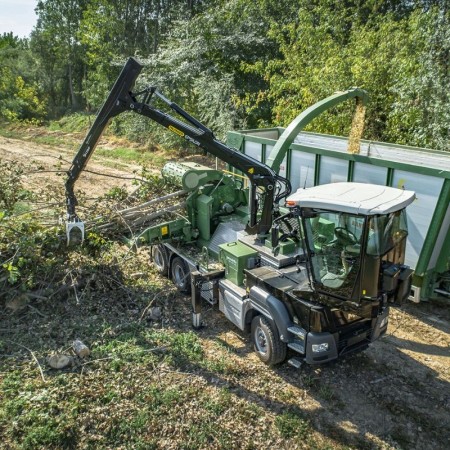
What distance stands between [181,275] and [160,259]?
886 mm

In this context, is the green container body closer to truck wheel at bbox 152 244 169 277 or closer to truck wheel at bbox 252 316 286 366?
truck wheel at bbox 252 316 286 366

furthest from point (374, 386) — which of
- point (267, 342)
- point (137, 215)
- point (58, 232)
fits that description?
point (58, 232)

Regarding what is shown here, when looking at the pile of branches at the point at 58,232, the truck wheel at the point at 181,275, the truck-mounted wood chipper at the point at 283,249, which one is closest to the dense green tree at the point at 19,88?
the pile of branches at the point at 58,232

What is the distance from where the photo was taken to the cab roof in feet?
15.0

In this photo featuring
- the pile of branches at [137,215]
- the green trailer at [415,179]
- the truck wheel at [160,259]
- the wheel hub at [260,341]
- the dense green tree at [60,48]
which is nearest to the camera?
the wheel hub at [260,341]

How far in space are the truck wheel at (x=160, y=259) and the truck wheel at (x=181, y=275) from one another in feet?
1.02

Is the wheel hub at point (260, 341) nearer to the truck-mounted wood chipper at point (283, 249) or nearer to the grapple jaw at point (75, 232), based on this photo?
the truck-mounted wood chipper at point (283, 249)

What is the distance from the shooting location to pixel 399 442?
4836 mm

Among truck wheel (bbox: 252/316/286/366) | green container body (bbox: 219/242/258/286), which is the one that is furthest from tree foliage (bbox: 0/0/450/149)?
truck wheel (bbox: 252/316/286/366)

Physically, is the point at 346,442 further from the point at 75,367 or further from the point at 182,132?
the point at 182,132

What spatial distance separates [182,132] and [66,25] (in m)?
34.4

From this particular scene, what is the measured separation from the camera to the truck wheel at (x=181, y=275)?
793cm

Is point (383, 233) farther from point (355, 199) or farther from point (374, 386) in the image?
point (374, 386)

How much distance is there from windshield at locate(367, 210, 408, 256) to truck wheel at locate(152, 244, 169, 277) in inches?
188
